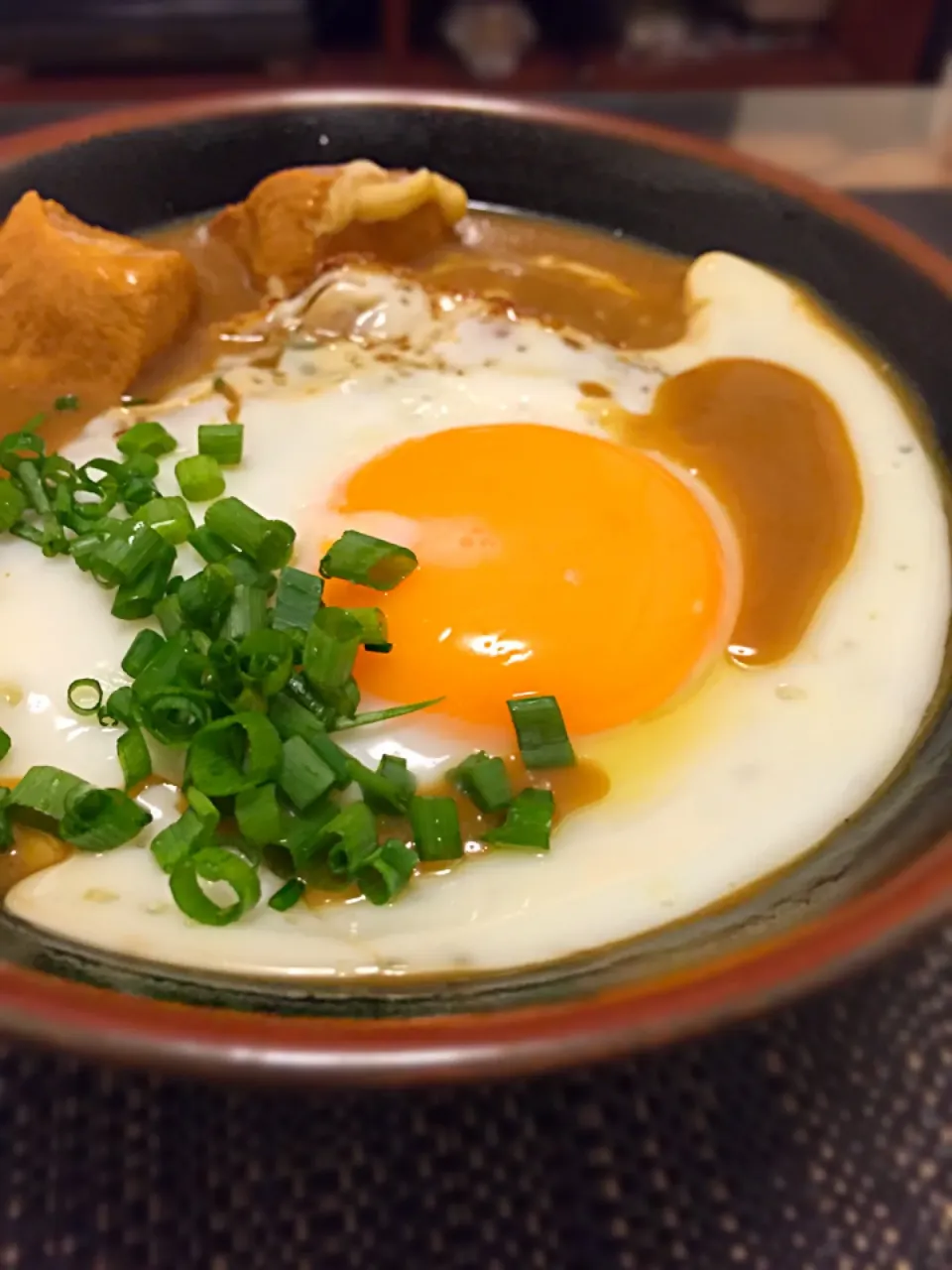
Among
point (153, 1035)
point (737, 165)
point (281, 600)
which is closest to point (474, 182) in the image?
point (737, 165)

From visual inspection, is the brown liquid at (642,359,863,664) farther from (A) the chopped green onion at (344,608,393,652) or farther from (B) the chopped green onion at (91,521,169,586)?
(B) the chopped green onion at (91,521,169,586)

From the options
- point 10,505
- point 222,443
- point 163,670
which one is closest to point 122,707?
point 163,670

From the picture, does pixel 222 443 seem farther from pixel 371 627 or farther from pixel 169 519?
pixel 371 627

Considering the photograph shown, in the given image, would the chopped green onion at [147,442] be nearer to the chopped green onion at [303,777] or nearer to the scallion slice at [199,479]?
the scallion slice at [199,479]

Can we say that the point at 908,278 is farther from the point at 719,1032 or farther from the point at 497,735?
the point at 719,1032

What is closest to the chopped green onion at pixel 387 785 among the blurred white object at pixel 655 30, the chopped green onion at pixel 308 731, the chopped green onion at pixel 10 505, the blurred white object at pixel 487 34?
the chopped green onion at pixel 308 731

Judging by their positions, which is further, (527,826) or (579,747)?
(579,747)
